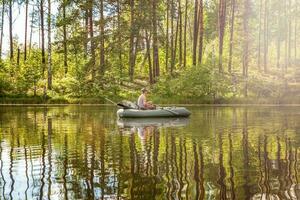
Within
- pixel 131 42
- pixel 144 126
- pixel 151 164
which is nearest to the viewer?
pixel 151 164

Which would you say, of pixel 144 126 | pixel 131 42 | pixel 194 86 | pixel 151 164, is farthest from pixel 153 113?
pixel 131 42

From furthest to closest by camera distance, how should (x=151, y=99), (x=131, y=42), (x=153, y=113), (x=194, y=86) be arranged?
1. (x=131, y=42)
2. (x=194, y=86)
3. (x=151, y=99)
4. (x=153, y=113)

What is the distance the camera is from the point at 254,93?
40.5 meters

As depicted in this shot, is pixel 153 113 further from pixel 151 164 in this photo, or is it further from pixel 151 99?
pixel 151 164

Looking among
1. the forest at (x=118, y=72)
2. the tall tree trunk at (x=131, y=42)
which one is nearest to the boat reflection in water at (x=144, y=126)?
the forest at (x=118, y=72)

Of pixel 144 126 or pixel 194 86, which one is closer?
pixel 144 126

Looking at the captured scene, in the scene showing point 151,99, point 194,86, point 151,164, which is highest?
point 194,86

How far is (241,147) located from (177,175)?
4481 mm

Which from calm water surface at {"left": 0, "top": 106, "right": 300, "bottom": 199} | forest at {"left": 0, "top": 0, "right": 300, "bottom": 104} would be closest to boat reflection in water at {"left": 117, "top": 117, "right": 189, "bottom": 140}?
calm water surface at {"left": 0, "top": 106, "right": 300, "bottom": 199}

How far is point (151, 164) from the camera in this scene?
1041 centimetres

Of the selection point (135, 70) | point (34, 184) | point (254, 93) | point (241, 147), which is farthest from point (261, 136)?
point (135, 70)

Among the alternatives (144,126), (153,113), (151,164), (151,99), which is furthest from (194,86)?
(151,164)

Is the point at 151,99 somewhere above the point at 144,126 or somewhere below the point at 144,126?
above

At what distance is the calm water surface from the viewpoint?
7863 mm
